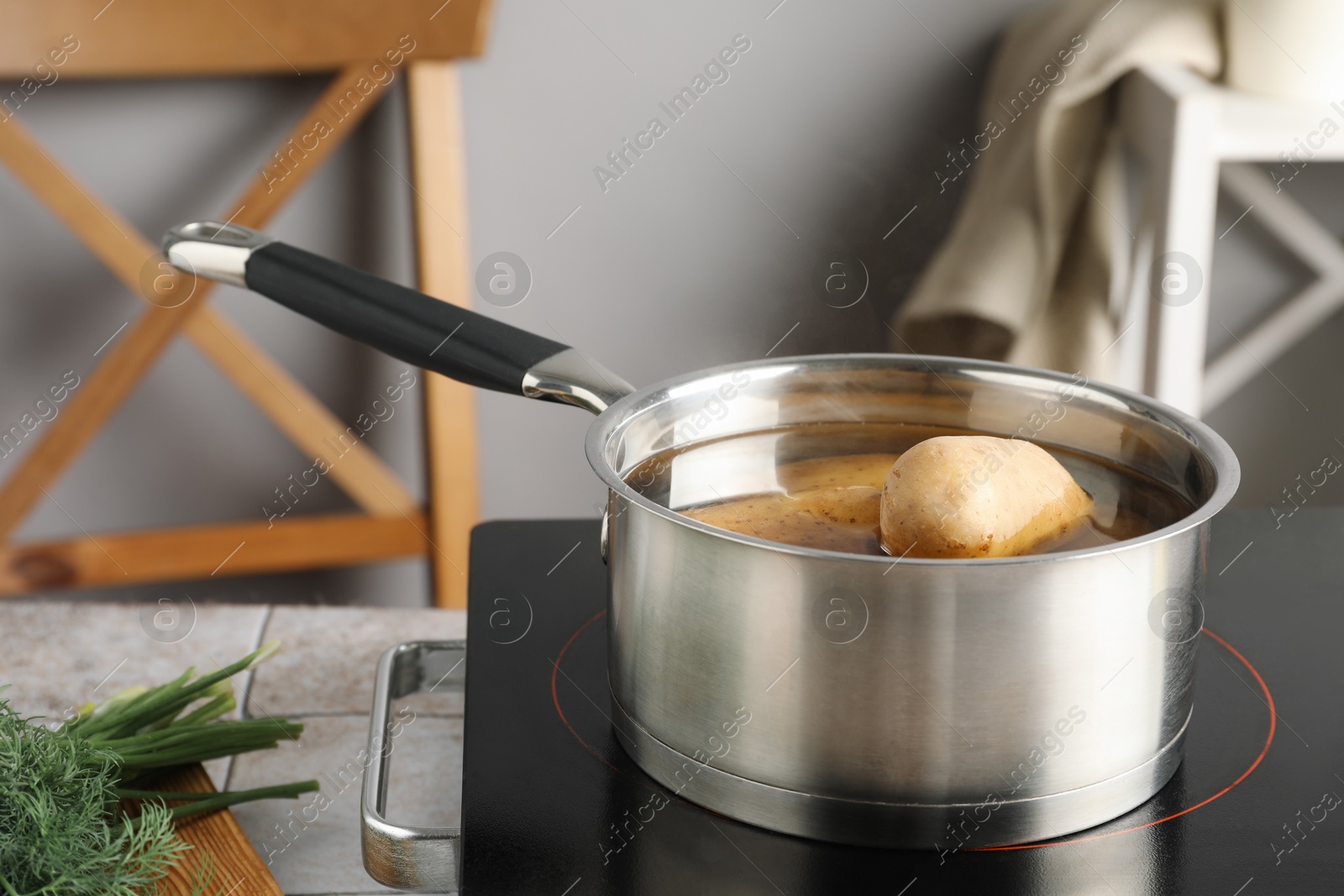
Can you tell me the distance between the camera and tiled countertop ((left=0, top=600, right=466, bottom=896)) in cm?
63

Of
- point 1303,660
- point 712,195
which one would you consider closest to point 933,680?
point 1303,660

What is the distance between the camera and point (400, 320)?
0.67 metres

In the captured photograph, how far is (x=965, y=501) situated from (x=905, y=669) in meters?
0.10

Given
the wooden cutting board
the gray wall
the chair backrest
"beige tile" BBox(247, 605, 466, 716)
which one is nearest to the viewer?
the wooden cutting board

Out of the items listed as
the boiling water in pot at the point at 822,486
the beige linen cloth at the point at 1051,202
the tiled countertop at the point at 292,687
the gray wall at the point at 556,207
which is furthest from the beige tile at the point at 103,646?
the beige linen cloth at the point at 1051,202

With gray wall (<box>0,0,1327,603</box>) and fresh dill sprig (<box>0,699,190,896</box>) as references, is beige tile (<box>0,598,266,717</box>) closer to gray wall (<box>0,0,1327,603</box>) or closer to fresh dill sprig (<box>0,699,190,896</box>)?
fresh dill sprig (<box>0,699,190,896</box>)

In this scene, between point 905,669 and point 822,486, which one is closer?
point 905,669

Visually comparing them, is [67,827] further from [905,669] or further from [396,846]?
[905,669]

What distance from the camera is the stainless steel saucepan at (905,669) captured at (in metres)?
0.44

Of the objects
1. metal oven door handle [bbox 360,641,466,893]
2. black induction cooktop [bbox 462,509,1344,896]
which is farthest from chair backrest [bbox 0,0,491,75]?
metal oven door handle [bbox 360,641,466,893]

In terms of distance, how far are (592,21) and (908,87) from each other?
38cm

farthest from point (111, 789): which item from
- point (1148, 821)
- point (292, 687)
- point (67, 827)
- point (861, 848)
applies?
point (1148, 821)

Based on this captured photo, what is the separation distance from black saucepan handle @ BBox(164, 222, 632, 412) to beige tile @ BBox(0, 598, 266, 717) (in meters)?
0.25

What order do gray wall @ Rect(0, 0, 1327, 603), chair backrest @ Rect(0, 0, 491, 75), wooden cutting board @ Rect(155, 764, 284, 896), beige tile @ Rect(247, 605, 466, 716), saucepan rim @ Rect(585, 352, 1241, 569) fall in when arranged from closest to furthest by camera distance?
Result: saucepan rim @ Rect(585, 352, 1241, 569), wooden cutting board @ Rect(155, 764, 284, 896), beige tile @ Rect(247, 605, 466, 716), chair backrest @ Rect(0, 0, 491, 75), gray wall @ Rect(0, 0, 1327, 603)
